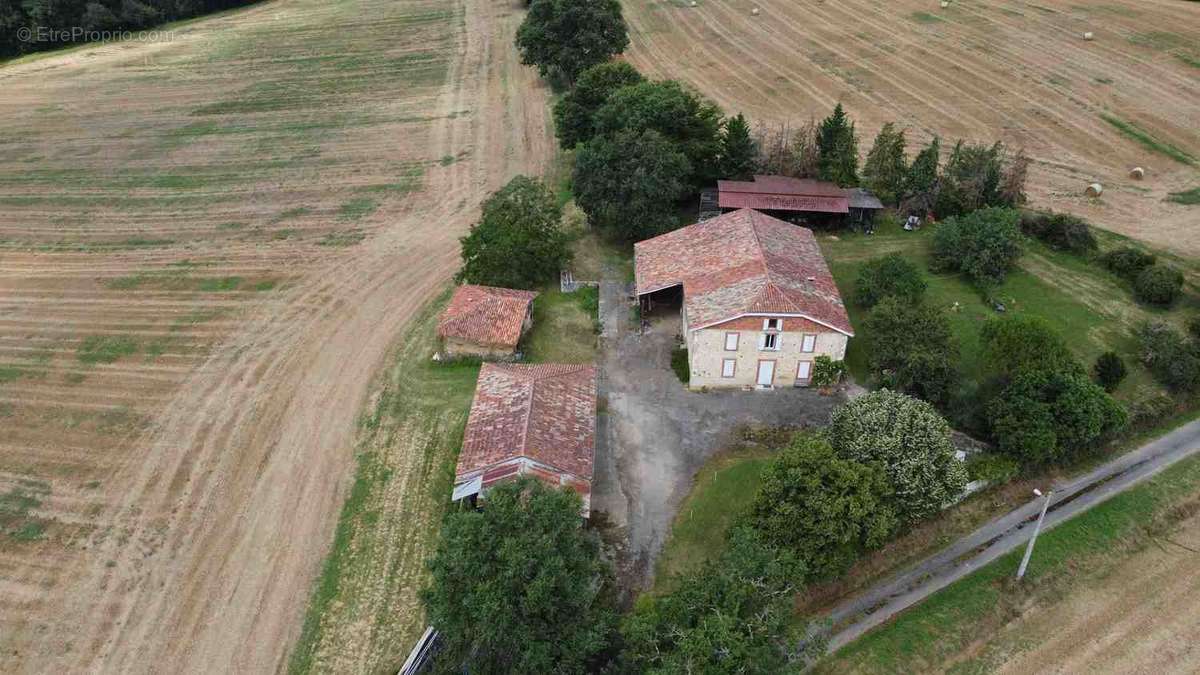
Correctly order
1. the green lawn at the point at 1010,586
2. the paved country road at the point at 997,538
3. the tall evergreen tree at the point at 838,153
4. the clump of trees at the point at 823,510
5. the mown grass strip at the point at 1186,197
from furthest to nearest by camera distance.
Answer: the mown grass strip at the point at 1186,197 < the tall evergreen tree at the point at 838,153 < the paved country road at the point at 997,538 < the clump of trees at the point at 823,510 < the green lawn at the point at 1010,586

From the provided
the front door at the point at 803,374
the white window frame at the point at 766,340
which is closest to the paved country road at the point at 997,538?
the front door at the point at 803,374

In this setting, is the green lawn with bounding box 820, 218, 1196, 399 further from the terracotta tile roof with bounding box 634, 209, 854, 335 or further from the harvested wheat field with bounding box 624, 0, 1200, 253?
the harvested wheat field with bounding box 624, 0, 1200, 253

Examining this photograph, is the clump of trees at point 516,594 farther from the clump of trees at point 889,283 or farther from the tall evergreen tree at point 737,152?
the tall evergreen tree at point 737,152

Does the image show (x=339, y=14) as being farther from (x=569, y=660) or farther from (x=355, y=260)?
(x=569, y=660)

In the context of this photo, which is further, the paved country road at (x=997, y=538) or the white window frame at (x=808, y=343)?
the white window frame at (x=808, y=343)

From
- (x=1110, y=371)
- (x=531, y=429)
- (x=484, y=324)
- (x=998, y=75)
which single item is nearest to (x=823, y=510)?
(x=531, y=429)

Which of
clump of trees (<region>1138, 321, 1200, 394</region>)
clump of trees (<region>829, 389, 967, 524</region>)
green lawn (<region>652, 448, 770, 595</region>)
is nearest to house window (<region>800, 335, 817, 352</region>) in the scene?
green lawn (<region>652, 448, 770, 595</region>)
